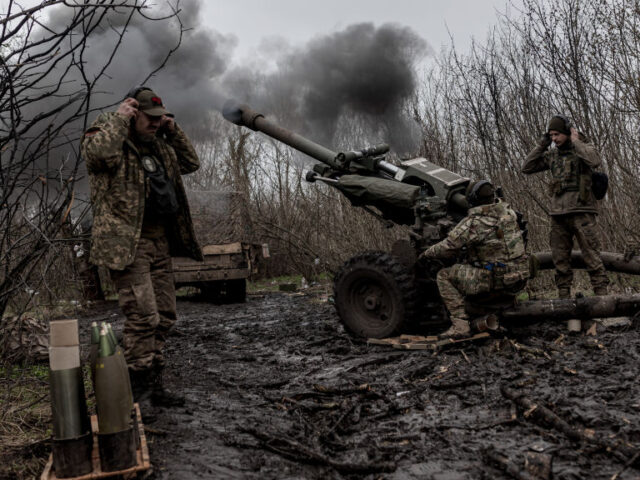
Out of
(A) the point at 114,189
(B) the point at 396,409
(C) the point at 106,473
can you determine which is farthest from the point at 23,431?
(B) the point at 396,409

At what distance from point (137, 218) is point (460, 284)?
110 inches

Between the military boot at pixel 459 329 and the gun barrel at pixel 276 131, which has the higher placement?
the gun barrel at pixel 276 131

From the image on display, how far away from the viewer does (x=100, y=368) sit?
240 cm

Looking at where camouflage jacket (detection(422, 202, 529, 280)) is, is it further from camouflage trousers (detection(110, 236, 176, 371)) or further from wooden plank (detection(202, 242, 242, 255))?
wooden plank (detection(202, 242, 242, 255))

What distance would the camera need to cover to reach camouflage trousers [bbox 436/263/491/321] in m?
4.88

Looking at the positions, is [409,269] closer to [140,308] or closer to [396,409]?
[396,409]

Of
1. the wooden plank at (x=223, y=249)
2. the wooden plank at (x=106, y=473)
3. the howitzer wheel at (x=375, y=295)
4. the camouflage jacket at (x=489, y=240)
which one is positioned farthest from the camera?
the wooden plank at (x=223, y=249)

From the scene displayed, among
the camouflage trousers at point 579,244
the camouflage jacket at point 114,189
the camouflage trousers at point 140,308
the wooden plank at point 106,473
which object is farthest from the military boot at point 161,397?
the camouflage trousers at point 579,244

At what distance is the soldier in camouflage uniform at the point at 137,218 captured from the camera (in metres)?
3.32

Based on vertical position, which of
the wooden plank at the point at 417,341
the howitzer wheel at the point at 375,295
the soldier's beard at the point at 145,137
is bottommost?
the wooden plank at the point at 417,341

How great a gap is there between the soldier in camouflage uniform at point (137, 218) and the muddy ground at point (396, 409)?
1.37 ft

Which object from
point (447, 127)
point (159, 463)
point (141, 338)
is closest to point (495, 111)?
point (447, 127)

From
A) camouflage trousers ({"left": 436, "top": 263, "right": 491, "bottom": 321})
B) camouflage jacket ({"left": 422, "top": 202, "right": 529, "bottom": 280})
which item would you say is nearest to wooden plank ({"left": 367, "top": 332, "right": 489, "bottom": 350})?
camouflage trousers ({"left": 436, "top": 263, "right": 491, "bottom": 321})

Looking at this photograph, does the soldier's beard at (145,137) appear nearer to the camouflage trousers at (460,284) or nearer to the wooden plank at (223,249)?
the camouflage trousers at (460,284)
